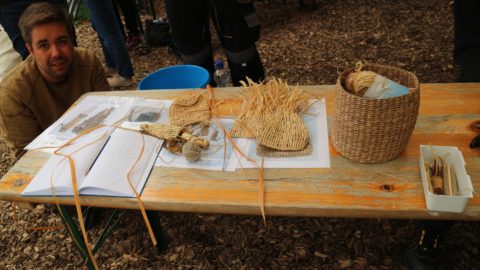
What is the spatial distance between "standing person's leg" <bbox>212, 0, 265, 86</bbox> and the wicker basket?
31.5 inches

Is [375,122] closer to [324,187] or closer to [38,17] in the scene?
[324,187]

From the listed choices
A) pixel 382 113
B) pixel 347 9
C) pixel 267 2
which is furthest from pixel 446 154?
pixel 267 2

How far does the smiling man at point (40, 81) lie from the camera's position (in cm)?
163

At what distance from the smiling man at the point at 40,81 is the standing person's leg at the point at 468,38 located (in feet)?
5.98

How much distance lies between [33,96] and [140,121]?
762 mm

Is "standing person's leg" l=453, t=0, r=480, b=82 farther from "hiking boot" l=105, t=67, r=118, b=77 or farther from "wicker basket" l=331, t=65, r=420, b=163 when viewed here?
"hiking boot" l=105, t=67, r=118, b=77

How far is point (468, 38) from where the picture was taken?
158cm

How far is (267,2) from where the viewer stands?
446cm

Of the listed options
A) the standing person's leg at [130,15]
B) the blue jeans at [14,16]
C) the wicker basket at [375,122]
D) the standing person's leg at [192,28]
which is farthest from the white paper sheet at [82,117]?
the standing person's leg at [130,15]

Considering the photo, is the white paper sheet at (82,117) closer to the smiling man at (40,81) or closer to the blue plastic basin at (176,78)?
the smiling man at (40,81)

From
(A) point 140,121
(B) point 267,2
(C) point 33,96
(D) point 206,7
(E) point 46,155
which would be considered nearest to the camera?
(E) point 46,155

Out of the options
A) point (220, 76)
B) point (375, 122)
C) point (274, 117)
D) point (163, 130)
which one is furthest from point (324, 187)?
point (220, 76)

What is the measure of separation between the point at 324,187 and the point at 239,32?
111 centimetres

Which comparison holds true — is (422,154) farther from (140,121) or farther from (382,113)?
(140,121)
